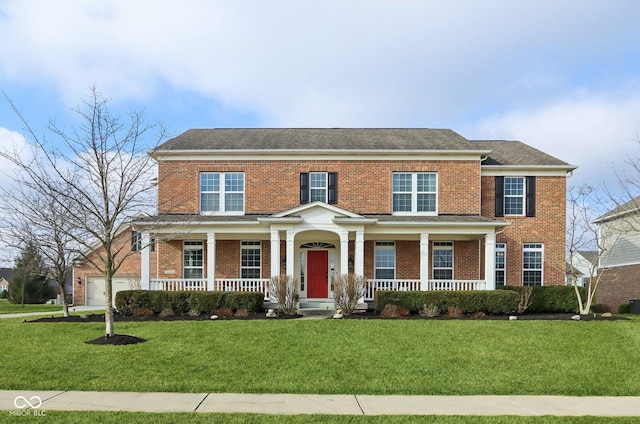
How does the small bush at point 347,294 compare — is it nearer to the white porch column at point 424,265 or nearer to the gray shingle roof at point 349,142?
the white porch column at point 424,265

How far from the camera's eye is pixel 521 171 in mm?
22000

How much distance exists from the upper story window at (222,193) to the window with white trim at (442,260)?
337 inches

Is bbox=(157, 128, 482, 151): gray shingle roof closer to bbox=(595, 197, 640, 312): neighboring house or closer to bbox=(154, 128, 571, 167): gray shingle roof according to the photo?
bbox=(154, 128, 571, 167): gray shingle roof

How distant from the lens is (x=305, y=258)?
70.6 ft

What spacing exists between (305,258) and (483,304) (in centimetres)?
759

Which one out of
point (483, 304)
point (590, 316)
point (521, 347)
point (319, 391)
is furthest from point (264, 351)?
point (590, 316)

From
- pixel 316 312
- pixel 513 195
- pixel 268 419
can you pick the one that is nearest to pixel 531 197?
pixel 513 195

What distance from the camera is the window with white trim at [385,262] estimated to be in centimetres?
2134

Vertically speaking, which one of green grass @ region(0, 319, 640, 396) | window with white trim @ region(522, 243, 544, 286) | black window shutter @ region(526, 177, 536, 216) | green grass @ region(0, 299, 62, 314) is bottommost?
green grass @ region(0, 299, 62, 314)

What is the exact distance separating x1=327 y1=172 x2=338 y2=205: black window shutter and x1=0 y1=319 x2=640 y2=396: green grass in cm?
765

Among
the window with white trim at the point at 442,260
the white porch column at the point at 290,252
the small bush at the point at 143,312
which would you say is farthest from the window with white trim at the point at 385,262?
the small bush at the point at 143,312

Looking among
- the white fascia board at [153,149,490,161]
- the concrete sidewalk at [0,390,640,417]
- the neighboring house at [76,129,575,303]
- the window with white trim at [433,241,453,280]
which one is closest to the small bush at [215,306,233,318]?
the neighboring house at [76,129,575,303]

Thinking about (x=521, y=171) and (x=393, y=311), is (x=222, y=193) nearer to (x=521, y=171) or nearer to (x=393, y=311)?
(x=393, y=311)

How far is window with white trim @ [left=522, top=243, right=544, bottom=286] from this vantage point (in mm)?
A: 21812
